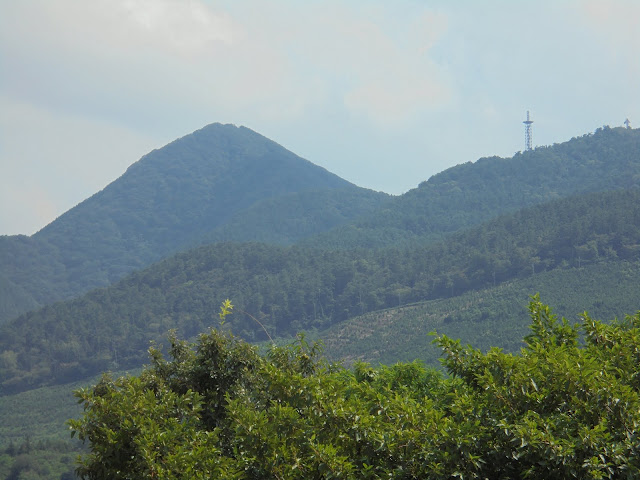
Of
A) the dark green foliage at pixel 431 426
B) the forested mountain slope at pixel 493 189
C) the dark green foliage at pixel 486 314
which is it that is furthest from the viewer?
the forested mountain slope at pixel 493 189

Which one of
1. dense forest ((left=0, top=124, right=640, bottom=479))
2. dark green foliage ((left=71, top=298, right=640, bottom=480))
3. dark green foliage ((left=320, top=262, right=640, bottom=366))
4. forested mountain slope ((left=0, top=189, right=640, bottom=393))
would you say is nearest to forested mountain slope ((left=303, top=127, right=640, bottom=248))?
dense forest ((left=0, top=124, right=640, bottom=479))

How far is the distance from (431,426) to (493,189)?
543ft

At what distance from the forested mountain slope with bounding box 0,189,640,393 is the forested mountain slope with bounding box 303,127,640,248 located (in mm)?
23363

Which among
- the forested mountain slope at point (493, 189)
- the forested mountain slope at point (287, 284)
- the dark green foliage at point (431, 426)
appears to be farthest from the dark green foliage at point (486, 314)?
the dark green foliage at point (431, 426)

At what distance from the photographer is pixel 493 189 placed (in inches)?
6639

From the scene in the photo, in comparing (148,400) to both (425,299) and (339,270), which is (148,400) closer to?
(425,299)

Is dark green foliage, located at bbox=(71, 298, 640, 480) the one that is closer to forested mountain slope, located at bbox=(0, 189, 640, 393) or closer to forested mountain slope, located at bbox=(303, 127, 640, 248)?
forested mountain slope, located at bbox=(0, 189, 640, 393)

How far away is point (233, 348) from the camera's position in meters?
12.4

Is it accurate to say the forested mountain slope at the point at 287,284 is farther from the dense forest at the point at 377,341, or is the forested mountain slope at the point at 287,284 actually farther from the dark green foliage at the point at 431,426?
the dark green foliage at the point at 431,426

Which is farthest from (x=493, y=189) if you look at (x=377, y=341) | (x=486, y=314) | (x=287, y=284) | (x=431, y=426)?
(x=431, y=426)

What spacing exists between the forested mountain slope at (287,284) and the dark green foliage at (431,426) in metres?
95.9

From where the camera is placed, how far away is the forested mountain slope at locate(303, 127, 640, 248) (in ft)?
518

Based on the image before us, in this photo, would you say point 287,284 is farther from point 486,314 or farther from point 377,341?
point 486,314

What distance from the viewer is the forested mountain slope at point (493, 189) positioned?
158m
